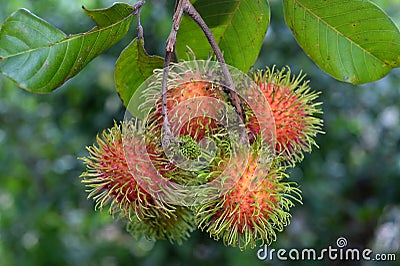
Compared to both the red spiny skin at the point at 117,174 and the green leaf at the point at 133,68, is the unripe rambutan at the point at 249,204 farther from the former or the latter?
the green leaf at the point at 133,68

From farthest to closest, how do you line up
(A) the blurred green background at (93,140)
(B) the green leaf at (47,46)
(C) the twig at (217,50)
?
(A) the blurred green background at (93,140) < (C) the twig at (217,50) < (B) the green leaf at (47,46)

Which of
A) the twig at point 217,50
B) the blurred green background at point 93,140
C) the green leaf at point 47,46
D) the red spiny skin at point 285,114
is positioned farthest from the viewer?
the blurred green background at point 93,140

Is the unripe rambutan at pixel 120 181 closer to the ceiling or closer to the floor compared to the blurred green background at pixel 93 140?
closer to the ceiling

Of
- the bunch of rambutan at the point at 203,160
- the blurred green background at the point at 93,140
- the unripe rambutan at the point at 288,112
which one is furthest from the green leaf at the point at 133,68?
the blurred green background at the point at 93,140

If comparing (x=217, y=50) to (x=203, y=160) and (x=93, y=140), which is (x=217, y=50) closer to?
(x=203, y=160)

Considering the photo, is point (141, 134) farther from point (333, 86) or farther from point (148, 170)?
point (333, 86)

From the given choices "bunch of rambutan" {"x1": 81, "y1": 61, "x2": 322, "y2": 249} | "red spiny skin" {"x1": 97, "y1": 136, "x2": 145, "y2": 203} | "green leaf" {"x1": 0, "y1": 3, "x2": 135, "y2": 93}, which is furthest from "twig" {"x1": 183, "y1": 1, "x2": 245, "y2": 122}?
"red spiny skin" {"x1": 97, "y1": 136, "x2": 145, "y2": 203}

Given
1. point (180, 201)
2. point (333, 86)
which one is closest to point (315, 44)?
point (180, 201)
